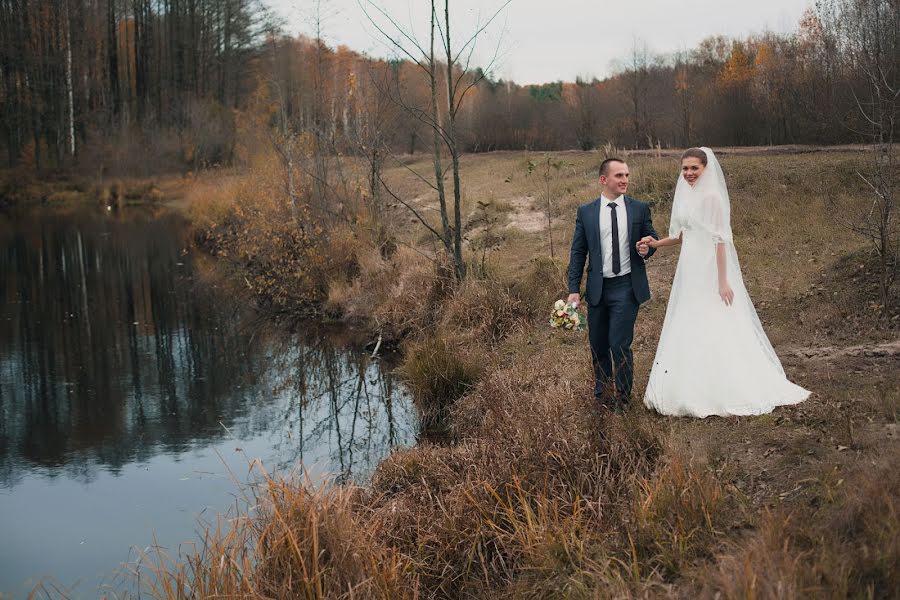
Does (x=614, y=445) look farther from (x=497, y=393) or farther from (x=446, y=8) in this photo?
(x=446, y=8)

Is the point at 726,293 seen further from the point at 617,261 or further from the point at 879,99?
the point at 879,99

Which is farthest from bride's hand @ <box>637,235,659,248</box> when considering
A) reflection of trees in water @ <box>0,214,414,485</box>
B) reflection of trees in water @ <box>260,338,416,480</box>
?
reflection of trees in water @ <box>0,214,414,485</box>

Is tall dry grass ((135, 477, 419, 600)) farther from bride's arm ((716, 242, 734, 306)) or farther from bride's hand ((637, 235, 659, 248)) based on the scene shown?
bride's arm ((716, 242, 734, 306))

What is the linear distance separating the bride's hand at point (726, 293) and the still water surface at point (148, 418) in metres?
3.17

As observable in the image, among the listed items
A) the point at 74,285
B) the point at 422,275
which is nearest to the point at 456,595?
the point at 422,275

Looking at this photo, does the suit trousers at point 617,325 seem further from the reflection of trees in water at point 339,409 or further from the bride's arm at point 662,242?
the reflection of trees in water at point 339,409

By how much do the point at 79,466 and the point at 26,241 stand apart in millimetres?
21525

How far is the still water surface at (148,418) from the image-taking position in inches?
294

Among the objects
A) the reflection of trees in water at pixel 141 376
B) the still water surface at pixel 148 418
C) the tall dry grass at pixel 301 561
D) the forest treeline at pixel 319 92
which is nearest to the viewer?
the tall dry grass at pixel 301 561

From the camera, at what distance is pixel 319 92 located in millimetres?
19906

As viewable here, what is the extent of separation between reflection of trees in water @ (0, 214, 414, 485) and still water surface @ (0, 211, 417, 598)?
0.03 metres

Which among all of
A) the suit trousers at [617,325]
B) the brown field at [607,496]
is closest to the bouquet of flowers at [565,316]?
the suit trousers at [617,325]

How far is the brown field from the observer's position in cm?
426

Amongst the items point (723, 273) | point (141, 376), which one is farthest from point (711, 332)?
point (141, 376)
